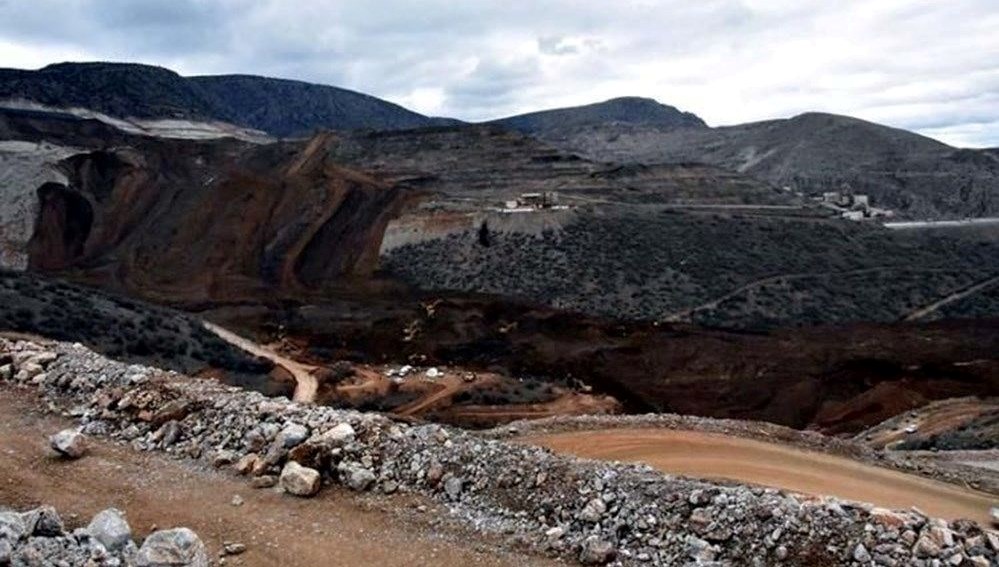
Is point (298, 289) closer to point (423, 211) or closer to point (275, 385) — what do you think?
point (423, 211)

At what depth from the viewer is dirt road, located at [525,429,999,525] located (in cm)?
1312

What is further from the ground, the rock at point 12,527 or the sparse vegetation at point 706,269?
the rock at point 12,527

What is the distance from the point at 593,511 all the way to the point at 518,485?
1014 mm

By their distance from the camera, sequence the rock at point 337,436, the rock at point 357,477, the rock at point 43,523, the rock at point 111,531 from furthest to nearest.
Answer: the rock at point 337,436 → the rock at point 357,477 → the rock at point 111,531 → the rock at point 43,523

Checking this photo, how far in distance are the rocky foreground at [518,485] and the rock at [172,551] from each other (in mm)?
657

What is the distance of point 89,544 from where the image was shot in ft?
26.2

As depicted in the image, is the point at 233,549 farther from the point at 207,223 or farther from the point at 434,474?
the point at 207,223

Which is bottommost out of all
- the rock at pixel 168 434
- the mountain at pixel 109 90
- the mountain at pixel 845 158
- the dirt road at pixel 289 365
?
the dirt road at pixel 289 365

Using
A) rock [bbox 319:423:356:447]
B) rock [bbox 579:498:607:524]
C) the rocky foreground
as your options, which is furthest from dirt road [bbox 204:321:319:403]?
rock [bbox 579:498:607:524]

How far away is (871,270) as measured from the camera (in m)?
52.6

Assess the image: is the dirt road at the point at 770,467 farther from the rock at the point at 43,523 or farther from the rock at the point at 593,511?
the rock at the point at 43,523

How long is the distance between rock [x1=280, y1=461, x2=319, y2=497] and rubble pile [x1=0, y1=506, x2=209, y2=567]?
1693mm

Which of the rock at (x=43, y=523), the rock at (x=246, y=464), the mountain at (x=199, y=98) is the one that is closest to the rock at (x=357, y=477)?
the rock at (x=246, y=464)

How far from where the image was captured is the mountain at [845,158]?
9125cm
